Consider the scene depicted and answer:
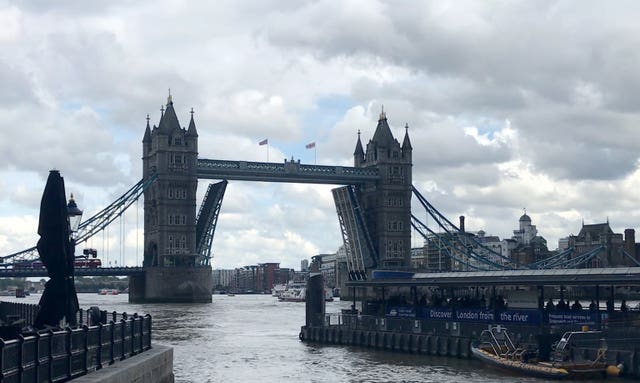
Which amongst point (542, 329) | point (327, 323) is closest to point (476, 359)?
point (542, 329)

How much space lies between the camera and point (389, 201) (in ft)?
620

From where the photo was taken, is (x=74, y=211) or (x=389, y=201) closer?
(x=74, y=211)

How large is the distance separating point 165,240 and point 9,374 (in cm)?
15122

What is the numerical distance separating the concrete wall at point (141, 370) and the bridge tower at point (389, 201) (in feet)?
505

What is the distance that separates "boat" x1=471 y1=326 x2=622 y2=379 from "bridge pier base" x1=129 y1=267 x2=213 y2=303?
11574 cm

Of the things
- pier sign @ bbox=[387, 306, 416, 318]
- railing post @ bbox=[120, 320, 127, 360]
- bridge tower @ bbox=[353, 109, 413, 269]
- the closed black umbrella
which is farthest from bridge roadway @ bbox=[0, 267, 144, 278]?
railing post @ bbox=[120, 320, 127, 360]

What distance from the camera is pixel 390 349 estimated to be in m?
61.0

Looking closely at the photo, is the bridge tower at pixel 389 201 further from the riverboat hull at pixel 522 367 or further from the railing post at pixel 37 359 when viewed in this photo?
the railing post at pixel 37 359

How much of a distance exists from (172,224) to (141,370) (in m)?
145

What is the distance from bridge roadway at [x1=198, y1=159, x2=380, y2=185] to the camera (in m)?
168

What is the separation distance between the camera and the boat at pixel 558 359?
4300cm

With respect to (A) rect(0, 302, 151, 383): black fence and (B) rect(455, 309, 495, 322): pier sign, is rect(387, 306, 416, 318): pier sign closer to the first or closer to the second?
(B) rect(455, 309, 495, 322): pier sign

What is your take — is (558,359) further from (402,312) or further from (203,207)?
(203,207)

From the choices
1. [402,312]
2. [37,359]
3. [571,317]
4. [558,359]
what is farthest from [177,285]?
[37,359]
